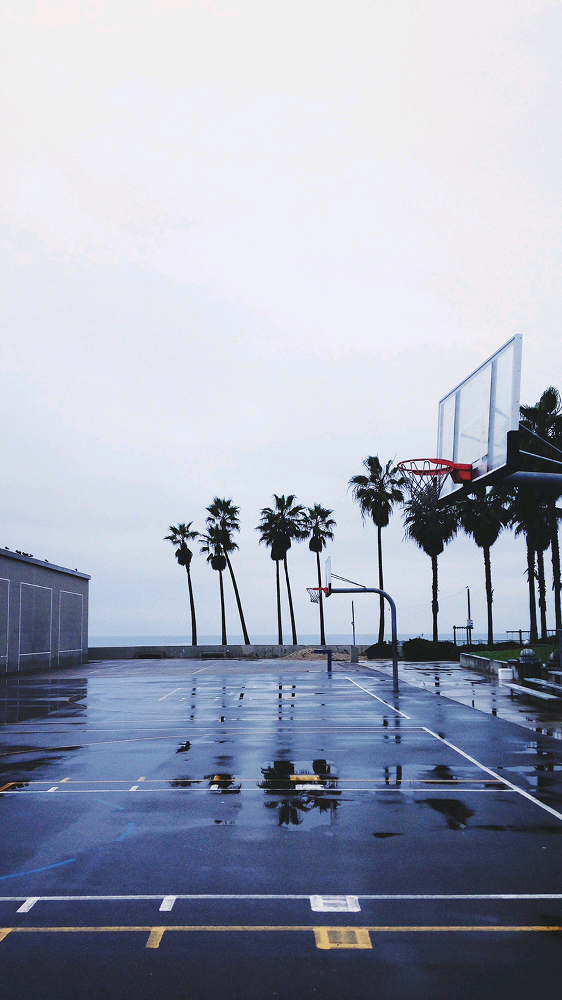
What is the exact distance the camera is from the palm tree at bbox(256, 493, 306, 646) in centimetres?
7881

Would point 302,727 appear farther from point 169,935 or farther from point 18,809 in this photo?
point 169,935

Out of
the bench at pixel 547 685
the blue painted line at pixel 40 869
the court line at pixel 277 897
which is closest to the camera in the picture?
the court line at pixel 277 897

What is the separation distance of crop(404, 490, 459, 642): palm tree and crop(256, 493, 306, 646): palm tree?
1504 centimetres

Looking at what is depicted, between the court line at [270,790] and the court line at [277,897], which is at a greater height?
the court line at [277,897]

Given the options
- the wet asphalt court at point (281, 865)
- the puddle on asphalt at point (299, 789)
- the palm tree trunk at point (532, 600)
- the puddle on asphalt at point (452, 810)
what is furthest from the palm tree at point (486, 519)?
the puddle on asphalt at point (452, 810)

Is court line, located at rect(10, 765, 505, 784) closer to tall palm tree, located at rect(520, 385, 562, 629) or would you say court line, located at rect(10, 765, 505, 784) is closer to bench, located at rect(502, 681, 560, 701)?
bench, located at rect(502, 681, 560, 701)

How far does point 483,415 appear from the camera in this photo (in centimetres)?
1964

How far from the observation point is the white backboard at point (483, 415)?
17.9 metres

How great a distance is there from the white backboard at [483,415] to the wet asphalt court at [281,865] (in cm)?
701

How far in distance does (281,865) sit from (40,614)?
158 feet

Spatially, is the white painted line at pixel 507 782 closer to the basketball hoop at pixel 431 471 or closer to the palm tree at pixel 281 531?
the basketball hoop at pixel 431 471

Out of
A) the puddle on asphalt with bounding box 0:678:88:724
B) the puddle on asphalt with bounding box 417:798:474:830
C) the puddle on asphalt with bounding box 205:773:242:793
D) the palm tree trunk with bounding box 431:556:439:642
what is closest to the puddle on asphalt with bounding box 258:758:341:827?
the puddle on asphalt with bounding box 205:773:242:793

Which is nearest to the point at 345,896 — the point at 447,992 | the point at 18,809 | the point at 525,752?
the point at 447,992

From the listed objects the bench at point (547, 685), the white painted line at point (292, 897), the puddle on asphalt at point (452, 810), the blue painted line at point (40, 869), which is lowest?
the bench at point (547, 685)
